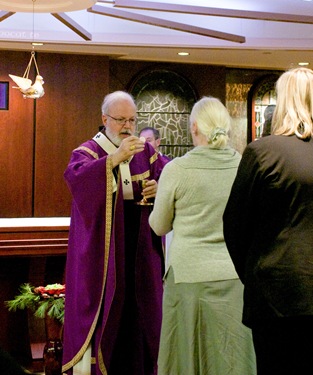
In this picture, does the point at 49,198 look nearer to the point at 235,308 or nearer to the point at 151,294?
the point at 151,294

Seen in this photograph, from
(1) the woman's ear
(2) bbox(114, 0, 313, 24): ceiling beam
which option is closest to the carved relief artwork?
(2) bbox(114, 0, 313, 24): ceiling beam

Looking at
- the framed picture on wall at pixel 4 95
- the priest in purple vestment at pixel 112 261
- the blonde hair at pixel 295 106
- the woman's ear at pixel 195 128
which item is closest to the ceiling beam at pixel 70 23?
the framed picture on wall at pixel 4 95

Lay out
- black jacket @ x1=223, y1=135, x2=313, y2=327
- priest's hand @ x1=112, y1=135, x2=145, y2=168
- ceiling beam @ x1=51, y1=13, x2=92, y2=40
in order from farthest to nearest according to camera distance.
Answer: ceiling beam @ x1=51, y1=13, x2=92, y2=40 → priest's hand @ x1=112, y1=135, x2=145, y2=168 → black jacket @ x1=223, y1=135, x2=313, y2=327

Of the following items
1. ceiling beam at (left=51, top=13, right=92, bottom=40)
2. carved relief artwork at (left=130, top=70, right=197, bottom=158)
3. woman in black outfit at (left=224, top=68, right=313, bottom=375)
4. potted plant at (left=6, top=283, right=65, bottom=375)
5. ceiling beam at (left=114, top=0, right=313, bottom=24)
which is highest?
ceiling beam at (left=114, top=0, right=313, bottom=24)

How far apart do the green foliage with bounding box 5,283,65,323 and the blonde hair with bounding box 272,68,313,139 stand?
8.07 feet

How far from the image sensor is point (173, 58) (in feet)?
30.3

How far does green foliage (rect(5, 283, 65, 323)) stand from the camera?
4.28m

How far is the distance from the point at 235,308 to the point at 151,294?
0.98m

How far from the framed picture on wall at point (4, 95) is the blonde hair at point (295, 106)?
22.3 feet

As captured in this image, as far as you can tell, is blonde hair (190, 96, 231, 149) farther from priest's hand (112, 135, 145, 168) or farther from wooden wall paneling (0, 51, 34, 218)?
wooden wall paneling (0, 51, 34, 218)

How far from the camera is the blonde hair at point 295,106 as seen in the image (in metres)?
2.18

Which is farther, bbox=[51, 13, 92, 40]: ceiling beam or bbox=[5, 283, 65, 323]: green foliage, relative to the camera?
bbox=[51, 13, 92, 40]: ceiling beam

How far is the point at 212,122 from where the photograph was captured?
2879mm

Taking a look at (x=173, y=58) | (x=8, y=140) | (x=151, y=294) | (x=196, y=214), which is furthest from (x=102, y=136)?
(x=173, y=58)
